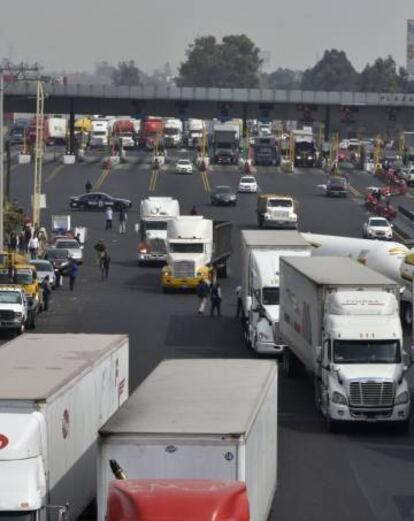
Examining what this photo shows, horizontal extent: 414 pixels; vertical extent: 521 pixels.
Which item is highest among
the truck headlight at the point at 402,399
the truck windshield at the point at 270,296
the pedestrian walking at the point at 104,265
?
the truck windshield at the point at 270,296

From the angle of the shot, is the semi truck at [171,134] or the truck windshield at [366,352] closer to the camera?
the truck windshield at [366,352]

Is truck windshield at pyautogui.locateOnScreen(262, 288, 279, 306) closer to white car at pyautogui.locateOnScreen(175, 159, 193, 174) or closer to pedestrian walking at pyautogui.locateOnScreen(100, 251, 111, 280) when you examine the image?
pedestrian walking at pyautogui.locateOnScreen(100, 251, 111, 280)

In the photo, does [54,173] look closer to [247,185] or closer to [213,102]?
[247,185]

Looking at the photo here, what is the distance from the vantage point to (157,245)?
2554 inches

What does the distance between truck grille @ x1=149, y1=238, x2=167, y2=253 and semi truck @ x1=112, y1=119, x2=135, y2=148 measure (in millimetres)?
84201

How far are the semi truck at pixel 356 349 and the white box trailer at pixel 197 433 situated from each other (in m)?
9.28

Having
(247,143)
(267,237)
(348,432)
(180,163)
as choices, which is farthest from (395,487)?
(247,143)

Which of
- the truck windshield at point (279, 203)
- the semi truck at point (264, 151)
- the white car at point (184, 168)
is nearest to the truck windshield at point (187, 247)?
the truck windshield at point (279, 203)

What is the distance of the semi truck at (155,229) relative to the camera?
64.8m

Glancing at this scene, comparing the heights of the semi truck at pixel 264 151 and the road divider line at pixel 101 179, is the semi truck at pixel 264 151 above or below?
above

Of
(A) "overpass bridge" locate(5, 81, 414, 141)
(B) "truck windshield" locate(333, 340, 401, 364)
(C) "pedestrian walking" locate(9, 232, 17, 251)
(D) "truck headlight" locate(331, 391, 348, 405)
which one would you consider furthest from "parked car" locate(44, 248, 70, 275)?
(A) "overpass bridge" locate(5, 81, 414, 141)

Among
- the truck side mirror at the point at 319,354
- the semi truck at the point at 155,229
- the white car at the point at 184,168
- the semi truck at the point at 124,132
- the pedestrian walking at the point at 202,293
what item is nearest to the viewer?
the truck side mirror at the point at 319,354

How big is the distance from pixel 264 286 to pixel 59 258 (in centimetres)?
2318

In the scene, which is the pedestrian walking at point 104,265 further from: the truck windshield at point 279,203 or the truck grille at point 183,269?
the truck windshield at point 279,203
